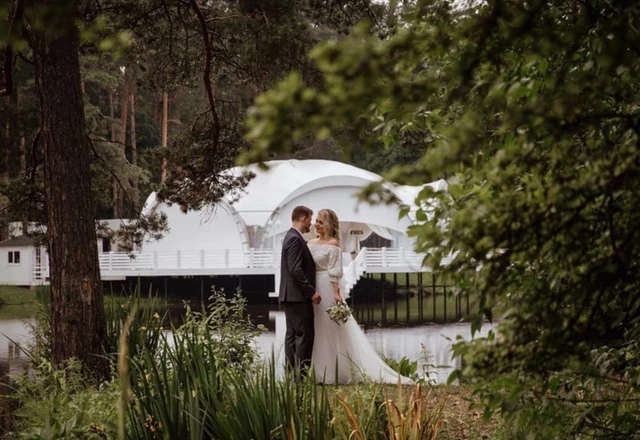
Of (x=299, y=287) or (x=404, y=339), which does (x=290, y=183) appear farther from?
(x=299, y=287)

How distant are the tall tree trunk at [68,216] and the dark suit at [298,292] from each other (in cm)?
168

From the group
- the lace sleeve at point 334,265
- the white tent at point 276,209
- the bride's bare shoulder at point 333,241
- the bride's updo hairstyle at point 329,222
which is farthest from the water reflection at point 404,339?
the white tent at point 276,209

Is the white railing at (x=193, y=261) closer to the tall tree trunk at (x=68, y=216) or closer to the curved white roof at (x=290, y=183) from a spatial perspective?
the curved white roof at (x=290, y=183)

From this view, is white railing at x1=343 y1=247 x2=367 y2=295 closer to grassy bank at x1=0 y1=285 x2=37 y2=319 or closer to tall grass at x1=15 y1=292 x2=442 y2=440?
grassy bank at x1=0 y1=285 x2=37 y2=319

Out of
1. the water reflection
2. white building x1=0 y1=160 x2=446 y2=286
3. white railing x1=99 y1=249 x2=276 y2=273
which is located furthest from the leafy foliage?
white railing x1=99 y1=249 x2=276 y2=273

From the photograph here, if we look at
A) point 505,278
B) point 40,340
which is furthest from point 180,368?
point 40,340

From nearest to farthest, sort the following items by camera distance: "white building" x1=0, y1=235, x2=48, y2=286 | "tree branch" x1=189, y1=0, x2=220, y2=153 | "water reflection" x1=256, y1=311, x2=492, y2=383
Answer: "tree branch" x1=189, y1=0, x2=220, y2=153 < "water reflection" x1=256, y1=311, x2=492, y2=383 < "white building" x1=0, y1=235, x2=48, y2=286

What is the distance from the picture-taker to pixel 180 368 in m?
4.81

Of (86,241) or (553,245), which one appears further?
(86,241)

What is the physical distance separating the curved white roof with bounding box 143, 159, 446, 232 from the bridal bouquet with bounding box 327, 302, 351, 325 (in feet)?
75.7

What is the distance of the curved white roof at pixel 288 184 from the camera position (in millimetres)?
33062

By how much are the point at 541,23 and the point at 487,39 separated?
19cm

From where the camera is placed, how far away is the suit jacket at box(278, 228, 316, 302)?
8695mm

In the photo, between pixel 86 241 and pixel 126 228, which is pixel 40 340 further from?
pixel 126 228
